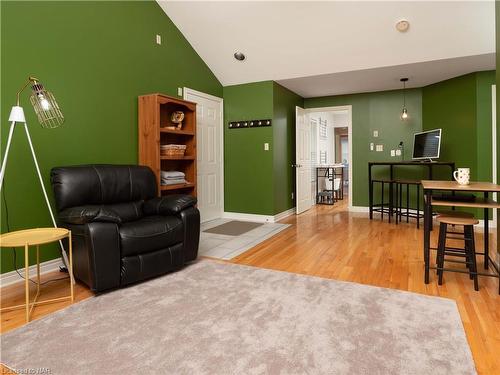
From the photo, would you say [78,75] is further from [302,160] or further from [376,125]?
[376,125]

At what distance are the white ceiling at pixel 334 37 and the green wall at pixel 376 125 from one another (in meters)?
0.73

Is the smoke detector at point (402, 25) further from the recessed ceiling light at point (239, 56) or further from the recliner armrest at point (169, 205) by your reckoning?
the recliner armrest at point (169, 205)

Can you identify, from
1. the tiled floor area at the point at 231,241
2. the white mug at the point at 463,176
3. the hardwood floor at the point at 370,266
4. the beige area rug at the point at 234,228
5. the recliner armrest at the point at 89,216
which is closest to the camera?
the hardwood floor at the point at 370,266

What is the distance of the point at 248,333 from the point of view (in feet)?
6.11

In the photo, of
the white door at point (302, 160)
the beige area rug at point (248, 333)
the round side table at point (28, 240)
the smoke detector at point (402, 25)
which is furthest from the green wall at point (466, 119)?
the round side table at point (28, 240)

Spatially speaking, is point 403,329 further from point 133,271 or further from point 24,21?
point 24,21

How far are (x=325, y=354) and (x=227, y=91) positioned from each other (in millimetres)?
4850

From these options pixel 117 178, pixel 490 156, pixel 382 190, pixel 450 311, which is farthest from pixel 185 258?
pixel 490 156

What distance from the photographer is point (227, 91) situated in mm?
5688

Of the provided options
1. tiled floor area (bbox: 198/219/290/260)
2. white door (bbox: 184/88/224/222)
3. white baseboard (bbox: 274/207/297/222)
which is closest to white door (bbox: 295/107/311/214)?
white baseboard (bbox: 274/207/297/222)

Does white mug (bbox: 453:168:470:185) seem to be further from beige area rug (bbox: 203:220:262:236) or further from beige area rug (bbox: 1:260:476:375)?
beige area rug (bbox: 203:220:262:236)

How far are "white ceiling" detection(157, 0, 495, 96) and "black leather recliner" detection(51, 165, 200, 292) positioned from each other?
7.96 ft

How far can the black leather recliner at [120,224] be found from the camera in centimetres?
238

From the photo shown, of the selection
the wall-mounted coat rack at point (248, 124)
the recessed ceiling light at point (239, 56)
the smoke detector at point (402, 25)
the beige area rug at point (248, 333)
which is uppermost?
the recessed ceiling light at point (239, 56)
